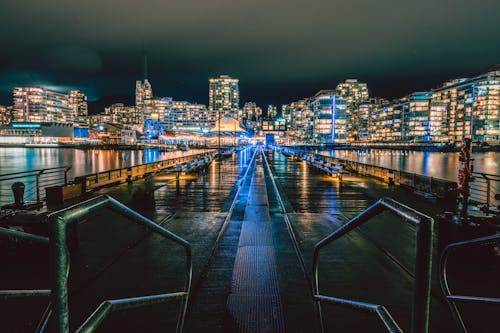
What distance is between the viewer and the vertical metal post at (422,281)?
2.17 m

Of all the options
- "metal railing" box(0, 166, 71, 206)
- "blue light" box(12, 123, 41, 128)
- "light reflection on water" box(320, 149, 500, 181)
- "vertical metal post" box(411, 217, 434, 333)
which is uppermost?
"blue light" box(12, 123, 41, 128)

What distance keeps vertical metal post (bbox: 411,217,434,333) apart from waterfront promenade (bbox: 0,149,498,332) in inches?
97.7

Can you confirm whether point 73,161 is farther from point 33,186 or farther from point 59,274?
point 59,274

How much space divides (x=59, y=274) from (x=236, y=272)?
15.4 feet

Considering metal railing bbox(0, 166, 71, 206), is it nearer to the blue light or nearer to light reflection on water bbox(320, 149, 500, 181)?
light reflection on water bbox(320, 149, 500, 181)

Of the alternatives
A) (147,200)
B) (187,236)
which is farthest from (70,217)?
(147,200)

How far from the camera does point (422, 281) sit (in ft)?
7.27

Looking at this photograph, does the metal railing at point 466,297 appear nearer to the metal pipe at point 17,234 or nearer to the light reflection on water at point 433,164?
the metal pipe at point 17,234

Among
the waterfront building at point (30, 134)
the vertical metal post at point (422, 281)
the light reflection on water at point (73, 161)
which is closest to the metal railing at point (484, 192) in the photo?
the vertical metal post at point (422, 281)

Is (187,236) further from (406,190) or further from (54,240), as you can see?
(406,190)

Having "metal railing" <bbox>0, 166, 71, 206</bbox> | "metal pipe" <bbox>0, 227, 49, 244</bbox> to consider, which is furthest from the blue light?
"metal pipe" <bbox>0, 227, 49, 244</bbox>

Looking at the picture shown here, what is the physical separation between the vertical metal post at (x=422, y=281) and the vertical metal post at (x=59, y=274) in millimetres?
2223

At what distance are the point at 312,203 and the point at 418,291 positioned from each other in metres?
11.8

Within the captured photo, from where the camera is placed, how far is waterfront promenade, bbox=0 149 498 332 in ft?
15.3
